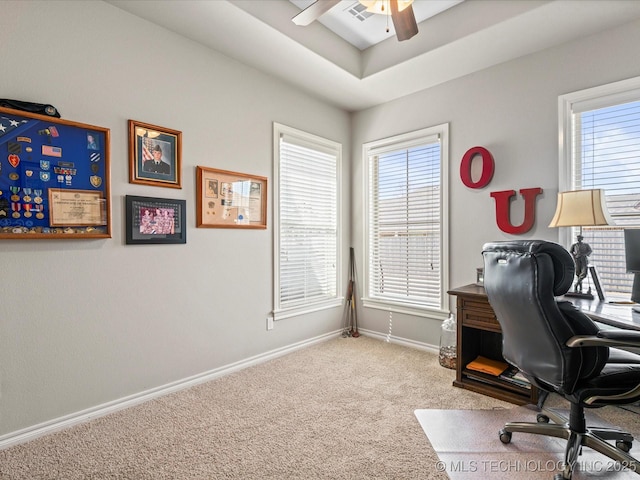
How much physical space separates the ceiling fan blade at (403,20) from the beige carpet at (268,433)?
8.20 feet

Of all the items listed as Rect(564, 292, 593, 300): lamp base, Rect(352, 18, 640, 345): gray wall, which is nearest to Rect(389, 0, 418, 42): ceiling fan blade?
Rect(352, 18, 640, 345): gray wall

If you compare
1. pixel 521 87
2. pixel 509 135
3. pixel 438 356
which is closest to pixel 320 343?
pixel 438 356

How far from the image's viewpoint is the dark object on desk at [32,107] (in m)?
1.88

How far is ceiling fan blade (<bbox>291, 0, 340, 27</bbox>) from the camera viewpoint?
1999 mm

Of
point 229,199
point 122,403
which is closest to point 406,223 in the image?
point 229,199

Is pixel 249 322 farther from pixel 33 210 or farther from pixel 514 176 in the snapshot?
pixel 514 176

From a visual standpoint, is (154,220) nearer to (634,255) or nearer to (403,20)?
(403,20)

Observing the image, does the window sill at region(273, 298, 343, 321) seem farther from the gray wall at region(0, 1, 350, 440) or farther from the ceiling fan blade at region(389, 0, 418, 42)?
the ceiling fan blade at region(389, 0, 418, 42)

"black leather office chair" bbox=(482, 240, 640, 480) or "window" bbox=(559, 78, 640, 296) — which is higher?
"window" bbox=(559, 78, 640, 296)

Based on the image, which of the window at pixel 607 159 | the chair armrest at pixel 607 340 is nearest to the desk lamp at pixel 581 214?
the window at pixel 607 159

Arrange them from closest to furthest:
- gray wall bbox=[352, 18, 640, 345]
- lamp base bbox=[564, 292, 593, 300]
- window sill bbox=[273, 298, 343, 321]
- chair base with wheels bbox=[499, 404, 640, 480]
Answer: chair base with wheels bbox=[499, 404, 640, 480] → lamp base bbox=[564, 292, 593, 300] → gray wall bbox=[352, 18, 640, 345] → window sill bbox=[273, 298, 343, 321]

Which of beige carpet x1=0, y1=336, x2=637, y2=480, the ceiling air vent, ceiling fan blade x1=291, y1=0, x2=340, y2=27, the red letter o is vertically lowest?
beige carpet x1=0, y1=336, x2=637, y2=480

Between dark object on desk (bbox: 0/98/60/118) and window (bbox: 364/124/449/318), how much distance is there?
2965mm

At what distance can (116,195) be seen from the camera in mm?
Answer: 2328
